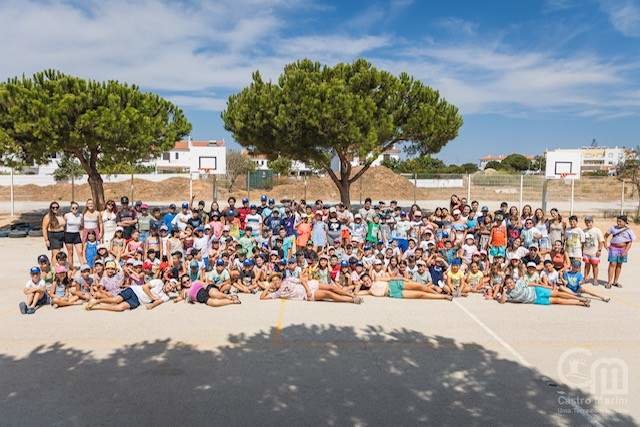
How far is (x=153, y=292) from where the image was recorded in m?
9.09

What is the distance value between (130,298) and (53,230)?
3.64 m

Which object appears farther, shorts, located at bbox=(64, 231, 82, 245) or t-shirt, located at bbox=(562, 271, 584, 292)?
shorts, located at bbox=(64, 231, 82, 245)

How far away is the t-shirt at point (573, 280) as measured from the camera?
386 inches

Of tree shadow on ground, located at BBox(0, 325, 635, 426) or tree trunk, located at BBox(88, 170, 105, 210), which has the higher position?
tree trunk, located at BBox(88, 170, 105, 210)

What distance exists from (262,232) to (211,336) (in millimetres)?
5522

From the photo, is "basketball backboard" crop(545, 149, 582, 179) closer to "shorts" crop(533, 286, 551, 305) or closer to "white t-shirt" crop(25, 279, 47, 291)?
"shorts" crop(533, 286, 551, 305)

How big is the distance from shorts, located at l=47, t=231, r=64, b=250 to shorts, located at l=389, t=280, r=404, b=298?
741cm

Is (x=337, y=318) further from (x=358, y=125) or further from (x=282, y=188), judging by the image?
(x=282, y=188)

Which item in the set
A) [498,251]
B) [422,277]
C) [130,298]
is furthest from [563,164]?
[130,298]

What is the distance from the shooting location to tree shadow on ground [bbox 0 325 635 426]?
4938mm

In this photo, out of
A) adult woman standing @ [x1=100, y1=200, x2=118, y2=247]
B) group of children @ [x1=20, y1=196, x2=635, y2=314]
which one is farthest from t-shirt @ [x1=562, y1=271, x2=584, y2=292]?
adult woman standing @ [x1=100, y1=200, x2=118, y2=247]

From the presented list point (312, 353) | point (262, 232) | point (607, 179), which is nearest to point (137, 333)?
point (312, 353)

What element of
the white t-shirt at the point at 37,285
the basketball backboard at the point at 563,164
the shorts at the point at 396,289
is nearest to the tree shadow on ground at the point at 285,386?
the white t-shirt at the point at 37,285

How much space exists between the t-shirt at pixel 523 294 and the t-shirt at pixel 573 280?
38.0 inches
